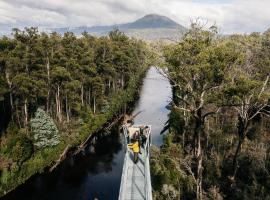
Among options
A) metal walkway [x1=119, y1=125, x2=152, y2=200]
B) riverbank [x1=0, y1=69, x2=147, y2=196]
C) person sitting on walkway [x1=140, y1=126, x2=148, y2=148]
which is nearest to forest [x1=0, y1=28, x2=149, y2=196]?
riverbank [x1=0, y1=69, x2=147, y2=196]

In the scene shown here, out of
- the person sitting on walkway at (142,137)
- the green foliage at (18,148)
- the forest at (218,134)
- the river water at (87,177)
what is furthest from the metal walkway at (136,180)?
the green foliage at (18,148)

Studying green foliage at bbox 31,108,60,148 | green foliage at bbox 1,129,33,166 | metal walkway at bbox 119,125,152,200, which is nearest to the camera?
metal walkway at bbox 119,125,152,200

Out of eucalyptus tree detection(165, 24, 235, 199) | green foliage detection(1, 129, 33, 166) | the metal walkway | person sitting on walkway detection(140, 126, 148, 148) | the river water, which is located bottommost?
the river water

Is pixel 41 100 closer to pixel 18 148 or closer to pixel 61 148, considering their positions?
pixel 61 148

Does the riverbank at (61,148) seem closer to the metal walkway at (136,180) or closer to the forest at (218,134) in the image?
the forest at (218,134)

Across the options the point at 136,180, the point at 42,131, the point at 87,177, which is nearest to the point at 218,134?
the point at 87,177

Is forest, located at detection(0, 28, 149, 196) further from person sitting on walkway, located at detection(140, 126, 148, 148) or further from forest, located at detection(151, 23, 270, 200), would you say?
person sitting on walkway, located at detection(140, 126, 148, 148)

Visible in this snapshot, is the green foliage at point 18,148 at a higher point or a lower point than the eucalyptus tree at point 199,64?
lower

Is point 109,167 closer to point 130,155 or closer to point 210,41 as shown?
point 130,155
